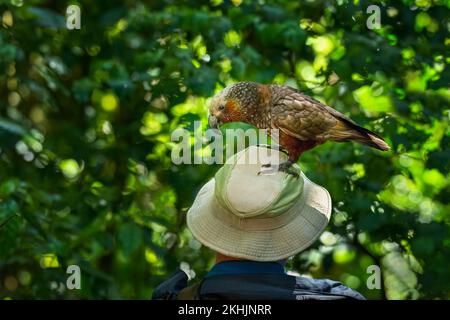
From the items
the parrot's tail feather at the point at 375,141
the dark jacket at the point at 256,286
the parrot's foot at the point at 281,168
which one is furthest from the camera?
the parrot's tail feather at the point at 375,141

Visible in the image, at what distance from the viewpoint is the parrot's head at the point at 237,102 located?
9.51 feet

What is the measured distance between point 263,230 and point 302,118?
99 centimetres

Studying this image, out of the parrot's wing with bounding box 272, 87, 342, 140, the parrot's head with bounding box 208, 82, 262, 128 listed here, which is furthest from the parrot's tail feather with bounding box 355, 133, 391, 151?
the parrot's head with bounding box 208, 82, 262, 128

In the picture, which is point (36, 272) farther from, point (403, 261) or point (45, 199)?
point (403, 261)

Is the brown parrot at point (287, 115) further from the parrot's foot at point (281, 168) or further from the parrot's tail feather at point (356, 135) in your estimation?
the parrot's foot at point (281, 168)

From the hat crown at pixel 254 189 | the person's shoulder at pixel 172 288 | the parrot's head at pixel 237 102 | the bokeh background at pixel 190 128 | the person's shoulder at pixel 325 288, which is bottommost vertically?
the bokeh background at pixel 190 128

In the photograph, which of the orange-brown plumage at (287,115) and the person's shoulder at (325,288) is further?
the orange-brown plumage at (287,115)

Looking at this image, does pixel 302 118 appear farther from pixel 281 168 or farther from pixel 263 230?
pixel 263 230

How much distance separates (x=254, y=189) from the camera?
6.40 feet

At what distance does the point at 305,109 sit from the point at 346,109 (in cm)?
101

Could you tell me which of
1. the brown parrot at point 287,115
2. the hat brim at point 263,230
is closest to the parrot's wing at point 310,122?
the brown parrot at point 287,115

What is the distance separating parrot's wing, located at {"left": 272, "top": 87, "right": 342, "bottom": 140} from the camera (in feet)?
9.51

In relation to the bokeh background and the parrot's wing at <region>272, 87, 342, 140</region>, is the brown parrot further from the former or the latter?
the bokeh background

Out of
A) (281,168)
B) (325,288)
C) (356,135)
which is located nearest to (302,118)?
(356,135)
